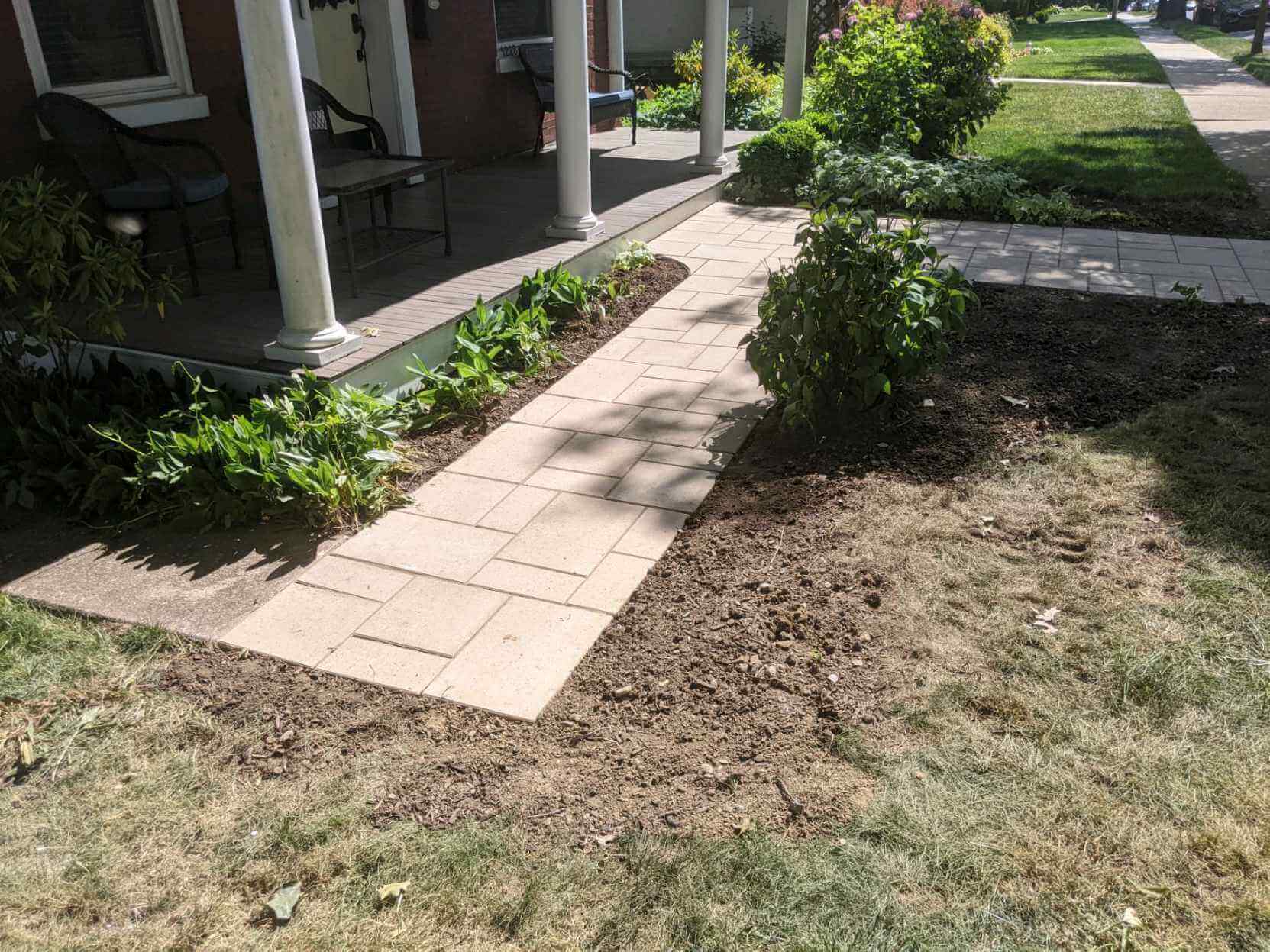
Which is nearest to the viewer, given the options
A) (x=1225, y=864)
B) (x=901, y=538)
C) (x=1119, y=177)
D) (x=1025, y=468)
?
(x=1225, y=864)

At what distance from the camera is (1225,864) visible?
7.34ft

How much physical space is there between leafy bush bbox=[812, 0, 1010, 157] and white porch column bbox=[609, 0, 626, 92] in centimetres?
232

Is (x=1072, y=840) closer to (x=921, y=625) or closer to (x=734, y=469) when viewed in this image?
(x=921, y=625)

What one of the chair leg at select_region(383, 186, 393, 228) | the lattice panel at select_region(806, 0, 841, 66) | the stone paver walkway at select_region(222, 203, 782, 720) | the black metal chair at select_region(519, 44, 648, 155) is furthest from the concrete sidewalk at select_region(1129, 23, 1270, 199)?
the chair leg at select_region(383, 186, 393, 228)

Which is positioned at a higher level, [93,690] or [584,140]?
[584,140]

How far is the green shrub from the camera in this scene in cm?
880

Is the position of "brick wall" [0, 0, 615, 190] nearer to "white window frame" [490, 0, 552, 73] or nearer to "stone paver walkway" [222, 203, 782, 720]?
"white window frame" [490, 0, 552, 73]

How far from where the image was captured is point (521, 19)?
9781mm

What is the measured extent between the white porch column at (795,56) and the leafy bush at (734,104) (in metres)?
0.83

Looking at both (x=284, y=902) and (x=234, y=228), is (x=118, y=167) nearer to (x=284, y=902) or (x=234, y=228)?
(x=234, y=228)

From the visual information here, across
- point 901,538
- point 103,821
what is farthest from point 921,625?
point 103,821

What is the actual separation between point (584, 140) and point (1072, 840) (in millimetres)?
5249

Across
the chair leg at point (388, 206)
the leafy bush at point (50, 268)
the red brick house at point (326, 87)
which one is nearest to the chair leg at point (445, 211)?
the red brick house at point (326, 87)

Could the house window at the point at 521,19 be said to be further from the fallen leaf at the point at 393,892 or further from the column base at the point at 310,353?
the fallen leaf at the point at 393,892
